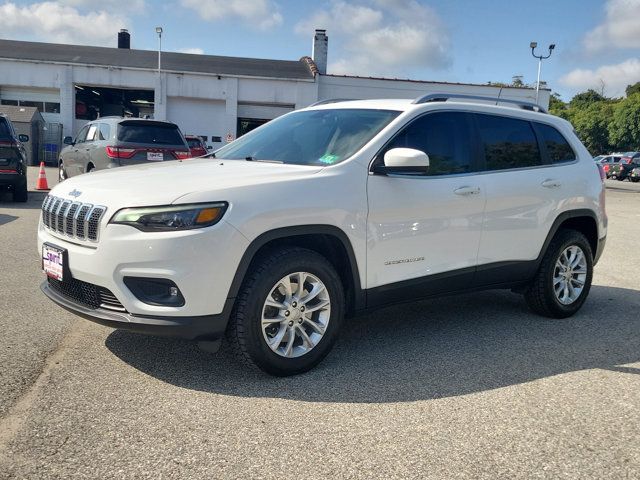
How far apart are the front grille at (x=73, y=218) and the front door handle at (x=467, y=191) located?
2496 mm

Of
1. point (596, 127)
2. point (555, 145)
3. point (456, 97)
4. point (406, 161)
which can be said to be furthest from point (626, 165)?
point (406, 161)

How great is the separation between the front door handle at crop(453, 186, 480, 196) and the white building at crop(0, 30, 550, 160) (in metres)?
29.0

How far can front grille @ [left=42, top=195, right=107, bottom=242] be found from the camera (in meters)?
3.58

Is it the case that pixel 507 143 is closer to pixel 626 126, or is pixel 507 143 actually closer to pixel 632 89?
pixel 626 126

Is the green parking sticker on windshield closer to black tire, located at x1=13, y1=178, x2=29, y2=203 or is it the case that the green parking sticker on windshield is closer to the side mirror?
the side mirror

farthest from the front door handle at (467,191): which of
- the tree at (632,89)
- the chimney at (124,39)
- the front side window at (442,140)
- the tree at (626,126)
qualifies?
the tree at (632,89)

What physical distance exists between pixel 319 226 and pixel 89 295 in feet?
4.80

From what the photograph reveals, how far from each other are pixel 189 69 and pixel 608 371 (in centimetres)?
3343

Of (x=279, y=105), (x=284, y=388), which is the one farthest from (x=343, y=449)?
(x=279, y=105)

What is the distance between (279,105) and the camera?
34.7 meters

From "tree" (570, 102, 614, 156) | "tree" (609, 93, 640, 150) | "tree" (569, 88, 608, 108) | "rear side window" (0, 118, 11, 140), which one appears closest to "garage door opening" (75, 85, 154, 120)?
"rear side window" (0, 118, 11, 140)

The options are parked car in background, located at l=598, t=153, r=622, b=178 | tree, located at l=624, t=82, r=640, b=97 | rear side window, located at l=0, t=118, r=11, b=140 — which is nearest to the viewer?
rear side window, located at l=0, t=118, r=11, b=140

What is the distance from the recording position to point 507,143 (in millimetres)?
5141

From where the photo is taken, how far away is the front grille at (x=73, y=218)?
358 cm
